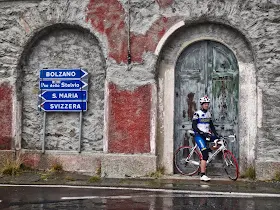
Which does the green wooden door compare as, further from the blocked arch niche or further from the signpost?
the signpost

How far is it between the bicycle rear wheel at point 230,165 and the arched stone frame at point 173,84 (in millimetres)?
279

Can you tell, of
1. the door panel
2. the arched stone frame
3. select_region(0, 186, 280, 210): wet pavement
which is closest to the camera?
select_region(0, 186, 280, 210): wet pavement

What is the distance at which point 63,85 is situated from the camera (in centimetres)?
1079

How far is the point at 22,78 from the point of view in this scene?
1127 centimetres

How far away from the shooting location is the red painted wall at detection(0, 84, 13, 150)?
1082 centimetres

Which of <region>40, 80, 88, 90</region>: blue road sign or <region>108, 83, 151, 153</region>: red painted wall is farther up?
<region>40, 80, 88, 90</region>: blue road sign

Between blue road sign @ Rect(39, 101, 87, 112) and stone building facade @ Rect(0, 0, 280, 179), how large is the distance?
0.70ft

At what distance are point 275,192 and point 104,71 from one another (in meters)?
5.35

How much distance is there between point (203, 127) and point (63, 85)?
13.0ft

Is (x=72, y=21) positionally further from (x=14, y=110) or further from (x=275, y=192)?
(x=275, y=192)

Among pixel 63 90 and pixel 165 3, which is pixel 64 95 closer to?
pixel 63 90

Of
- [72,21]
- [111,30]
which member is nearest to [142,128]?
[111,30]

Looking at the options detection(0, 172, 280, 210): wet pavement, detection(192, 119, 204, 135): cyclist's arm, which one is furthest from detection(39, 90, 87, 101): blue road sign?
detection(192, 119, 204, 135): cyclist's arm

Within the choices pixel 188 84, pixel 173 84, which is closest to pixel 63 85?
pixel 173 84
